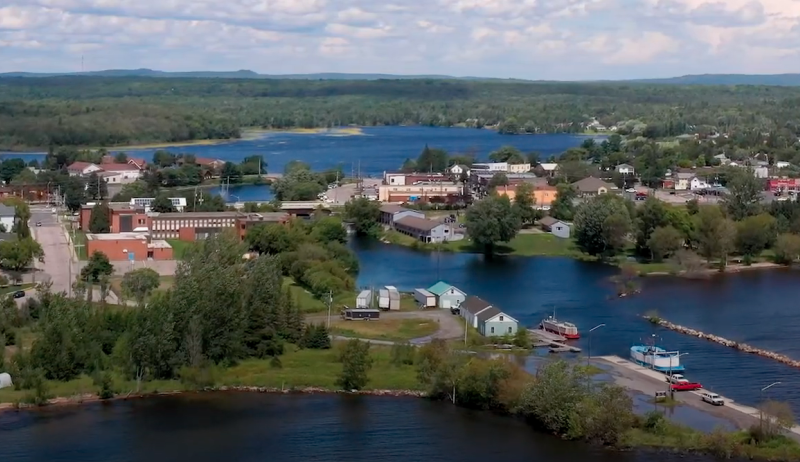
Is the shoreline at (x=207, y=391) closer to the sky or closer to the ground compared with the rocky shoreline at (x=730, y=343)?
closer to the ground

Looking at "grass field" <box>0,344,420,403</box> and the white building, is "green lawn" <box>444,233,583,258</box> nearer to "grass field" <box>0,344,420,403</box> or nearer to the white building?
the white building

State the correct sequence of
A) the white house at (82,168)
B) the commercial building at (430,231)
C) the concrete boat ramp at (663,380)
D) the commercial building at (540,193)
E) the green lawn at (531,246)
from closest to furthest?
the concrete boat ramp at (663,380) → the green lawn at (531,246) → the commercial building at (430,231) → the commercial building at (540,193) → the white house at (82,168)

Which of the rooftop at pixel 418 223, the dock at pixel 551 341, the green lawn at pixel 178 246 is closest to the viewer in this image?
the dock at pixel 551 341

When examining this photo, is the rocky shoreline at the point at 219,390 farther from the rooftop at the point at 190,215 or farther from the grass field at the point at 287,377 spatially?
the rooftop at the point at 190,215

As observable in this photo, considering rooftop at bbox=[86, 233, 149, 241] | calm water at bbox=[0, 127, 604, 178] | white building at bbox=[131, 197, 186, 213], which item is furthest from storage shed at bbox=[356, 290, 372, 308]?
calm water at bbox=[0, 127, 604, 178]

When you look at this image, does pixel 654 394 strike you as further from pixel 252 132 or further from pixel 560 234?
pixel 252 132

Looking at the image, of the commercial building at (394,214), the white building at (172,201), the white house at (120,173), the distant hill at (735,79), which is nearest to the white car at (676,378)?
the commercial building at (394,214)
